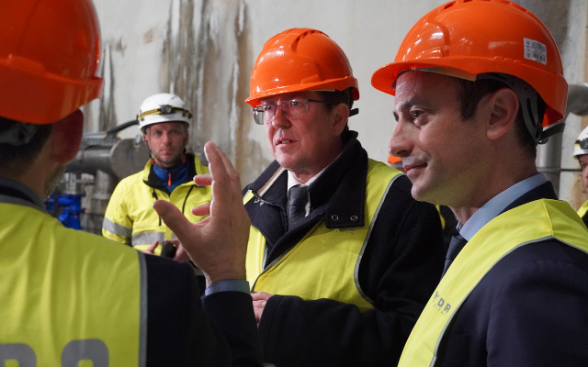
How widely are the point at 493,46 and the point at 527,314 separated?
704mm

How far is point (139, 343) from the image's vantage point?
2.82ft

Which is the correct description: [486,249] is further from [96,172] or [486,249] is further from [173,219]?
[96,172]

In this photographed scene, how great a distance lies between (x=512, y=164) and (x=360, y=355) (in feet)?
2.85

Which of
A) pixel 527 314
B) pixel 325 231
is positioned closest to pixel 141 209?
pixel 325 231

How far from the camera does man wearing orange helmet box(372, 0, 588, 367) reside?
3.19 ft

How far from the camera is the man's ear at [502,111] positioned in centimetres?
125

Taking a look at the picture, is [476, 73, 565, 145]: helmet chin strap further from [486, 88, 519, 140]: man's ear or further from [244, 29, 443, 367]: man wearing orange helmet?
[244, 29, 443, 367]: man wearing orange helmet

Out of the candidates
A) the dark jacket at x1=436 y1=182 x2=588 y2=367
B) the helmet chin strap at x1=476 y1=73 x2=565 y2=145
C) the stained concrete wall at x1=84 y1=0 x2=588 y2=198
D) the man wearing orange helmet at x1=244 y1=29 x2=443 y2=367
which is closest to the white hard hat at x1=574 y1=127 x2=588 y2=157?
the stained concrete wall at x1=84 y1=0 x2=588 y2=198

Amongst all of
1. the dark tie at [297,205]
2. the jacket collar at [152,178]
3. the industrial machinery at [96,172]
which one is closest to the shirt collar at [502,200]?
the dark tie at [297,205]

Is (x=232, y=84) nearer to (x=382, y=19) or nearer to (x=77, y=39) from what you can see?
(x=382, y=19)

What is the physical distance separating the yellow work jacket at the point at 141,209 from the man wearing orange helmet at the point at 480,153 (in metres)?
3.05

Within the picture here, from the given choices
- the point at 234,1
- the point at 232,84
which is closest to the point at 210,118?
the point at 232,84

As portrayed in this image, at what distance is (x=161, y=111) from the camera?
4945 millimetres

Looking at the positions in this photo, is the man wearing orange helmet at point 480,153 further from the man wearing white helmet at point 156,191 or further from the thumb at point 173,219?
the man wearing white helmet at point 156,191
